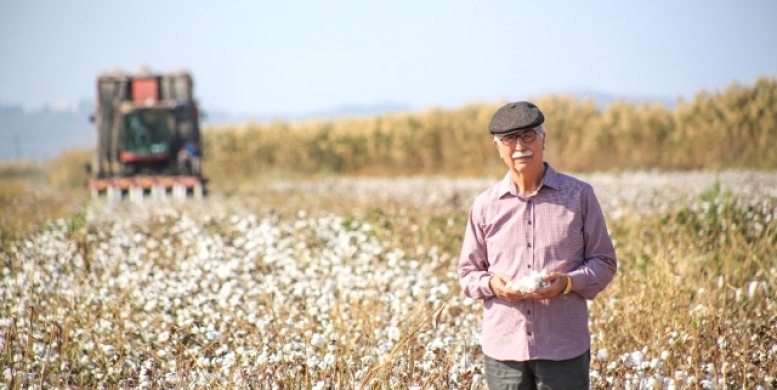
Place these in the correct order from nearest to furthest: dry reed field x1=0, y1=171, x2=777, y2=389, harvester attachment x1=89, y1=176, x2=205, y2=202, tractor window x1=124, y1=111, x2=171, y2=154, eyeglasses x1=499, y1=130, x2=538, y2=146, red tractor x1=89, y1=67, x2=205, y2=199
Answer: eyeglasses x1=499, y1=130, x2=538, y2=146
dry reed field x1=0, y1=171, x2=777, y2=389
harvester attachment x1=89, y1=176, x2=205, y2=202
red tractor x1=89, y1=67, x2=205, y2=199
tractor window x1=124, y1=111, x2=171, y2=154

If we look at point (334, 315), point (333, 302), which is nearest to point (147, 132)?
point (333, 302)

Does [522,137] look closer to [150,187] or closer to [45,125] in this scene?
[150,187]

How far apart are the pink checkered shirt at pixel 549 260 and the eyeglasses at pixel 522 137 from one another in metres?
0.17

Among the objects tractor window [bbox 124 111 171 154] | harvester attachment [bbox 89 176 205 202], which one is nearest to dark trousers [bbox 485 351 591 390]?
harvester attachment [bbox 89 176 205 202]

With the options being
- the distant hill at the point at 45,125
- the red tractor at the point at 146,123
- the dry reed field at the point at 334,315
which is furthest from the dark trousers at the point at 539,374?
the distant hill at the point at 45,125

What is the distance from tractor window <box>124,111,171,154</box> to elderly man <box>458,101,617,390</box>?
56.1ft

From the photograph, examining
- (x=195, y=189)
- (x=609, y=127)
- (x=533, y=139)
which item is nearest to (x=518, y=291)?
(x=533, y=139)

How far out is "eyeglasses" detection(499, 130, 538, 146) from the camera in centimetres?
312

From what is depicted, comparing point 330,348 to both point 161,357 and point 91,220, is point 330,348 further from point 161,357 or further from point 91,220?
point 91,220

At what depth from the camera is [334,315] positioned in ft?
15.9

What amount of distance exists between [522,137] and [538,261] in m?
0.46

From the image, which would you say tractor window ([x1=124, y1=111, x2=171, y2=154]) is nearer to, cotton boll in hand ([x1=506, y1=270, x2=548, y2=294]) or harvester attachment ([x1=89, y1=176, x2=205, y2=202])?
harvester attachment ([x1=89, y1=176, x2=205, y2=202])

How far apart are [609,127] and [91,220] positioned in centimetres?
2030

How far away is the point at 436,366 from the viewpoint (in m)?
4.07
